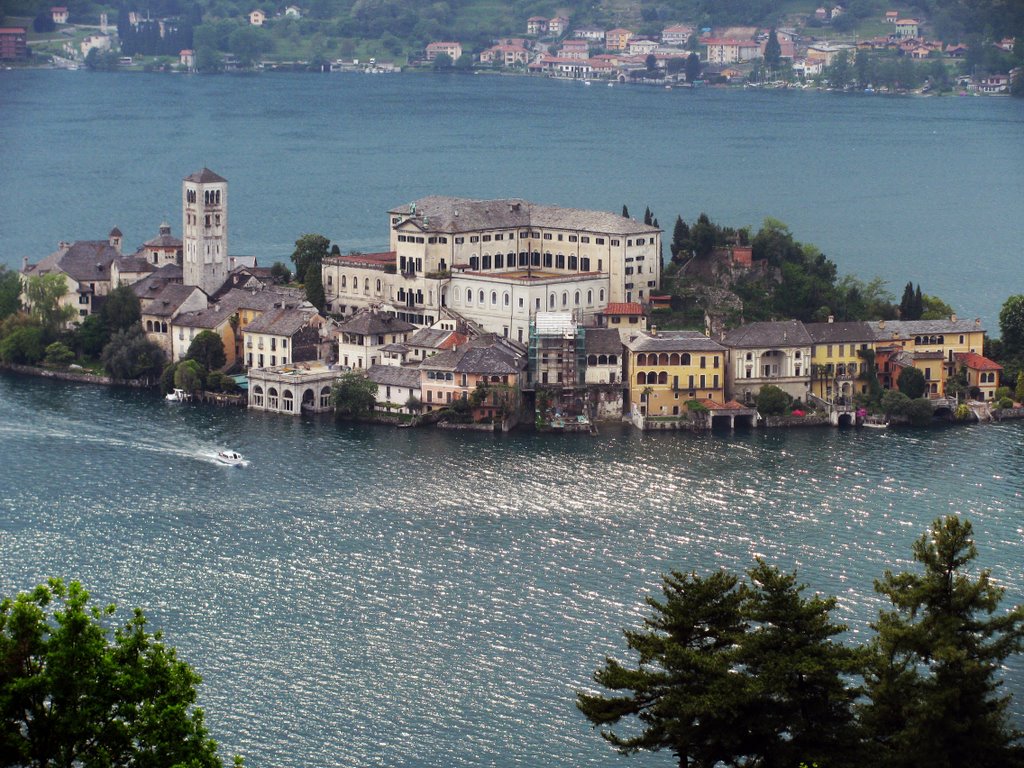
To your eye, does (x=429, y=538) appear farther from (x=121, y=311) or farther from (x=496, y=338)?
(x=121, y=311)

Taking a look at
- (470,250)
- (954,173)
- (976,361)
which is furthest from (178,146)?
(976,361)

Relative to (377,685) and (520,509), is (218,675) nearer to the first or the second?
(377,685)

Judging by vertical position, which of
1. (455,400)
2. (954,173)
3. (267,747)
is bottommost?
(267,747)

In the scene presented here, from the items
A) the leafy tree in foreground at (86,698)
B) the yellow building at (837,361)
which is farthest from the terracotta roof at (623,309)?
the leafy tree in foreground at (86,698)

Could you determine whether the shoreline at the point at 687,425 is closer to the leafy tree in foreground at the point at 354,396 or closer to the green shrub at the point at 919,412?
the green shrub at the point at 919,412

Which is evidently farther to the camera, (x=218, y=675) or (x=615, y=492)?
(x=615, y=492)

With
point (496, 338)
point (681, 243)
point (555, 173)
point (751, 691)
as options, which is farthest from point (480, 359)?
point (555, 173)
